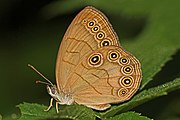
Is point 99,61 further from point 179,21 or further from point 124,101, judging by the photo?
point 179,21

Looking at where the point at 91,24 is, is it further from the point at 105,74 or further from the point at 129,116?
the point at 129,116

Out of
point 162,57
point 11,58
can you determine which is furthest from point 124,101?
point 11,58

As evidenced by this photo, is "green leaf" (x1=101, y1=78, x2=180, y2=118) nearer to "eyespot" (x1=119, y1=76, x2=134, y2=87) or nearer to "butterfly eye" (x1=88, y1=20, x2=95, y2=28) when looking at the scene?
"eyespot" (x1=119, y1=76, x2=134, y2=87)

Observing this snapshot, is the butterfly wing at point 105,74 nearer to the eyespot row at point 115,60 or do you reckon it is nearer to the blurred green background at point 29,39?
the eyespot row at point 115,60

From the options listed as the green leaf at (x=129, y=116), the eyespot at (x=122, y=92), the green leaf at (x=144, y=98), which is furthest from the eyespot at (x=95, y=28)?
the green leaf at (x=129, y=116)

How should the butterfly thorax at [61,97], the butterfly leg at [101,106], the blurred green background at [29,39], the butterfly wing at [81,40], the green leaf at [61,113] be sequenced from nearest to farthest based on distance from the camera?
1. the green leaf at [61,113]
2. the butterfly leg at [101,106]
3. the butterfly wing at [81,40]
4. the butterfly thorax at [61,97]
5. the blurred green background at [29,39]

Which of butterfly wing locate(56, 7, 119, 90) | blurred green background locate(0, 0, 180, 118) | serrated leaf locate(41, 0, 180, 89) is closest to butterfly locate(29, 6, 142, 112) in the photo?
butterfly wing locate(56, 7, 119, 90)
